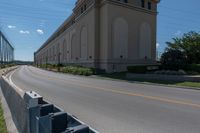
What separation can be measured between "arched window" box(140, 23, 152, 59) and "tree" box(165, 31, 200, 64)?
404 cm

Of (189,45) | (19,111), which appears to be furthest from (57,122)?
(189,45)

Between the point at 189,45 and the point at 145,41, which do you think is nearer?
the point at 189,45

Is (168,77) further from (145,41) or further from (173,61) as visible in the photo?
(145,41)

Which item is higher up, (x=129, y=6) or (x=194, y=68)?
(x=129, y=6)

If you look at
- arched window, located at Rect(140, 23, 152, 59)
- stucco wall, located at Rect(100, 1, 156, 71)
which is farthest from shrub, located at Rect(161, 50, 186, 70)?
arched window, located at Rect(140, 23, 152, 59)

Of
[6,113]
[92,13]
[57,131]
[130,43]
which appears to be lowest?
[6,113]

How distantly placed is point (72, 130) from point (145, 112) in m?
6.79

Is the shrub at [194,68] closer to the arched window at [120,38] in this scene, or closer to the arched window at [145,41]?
the arched window at [120,38]

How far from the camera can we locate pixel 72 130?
2.68m

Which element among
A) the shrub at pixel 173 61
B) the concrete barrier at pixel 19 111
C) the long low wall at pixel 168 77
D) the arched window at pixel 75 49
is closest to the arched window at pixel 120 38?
the shrub at pixel 173 61

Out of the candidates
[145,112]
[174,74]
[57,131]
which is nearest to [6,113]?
[145,112]

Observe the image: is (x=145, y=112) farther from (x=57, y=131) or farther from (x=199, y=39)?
(x=199, y=39)

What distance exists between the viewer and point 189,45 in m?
43.5

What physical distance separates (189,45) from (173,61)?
34.1 ft
